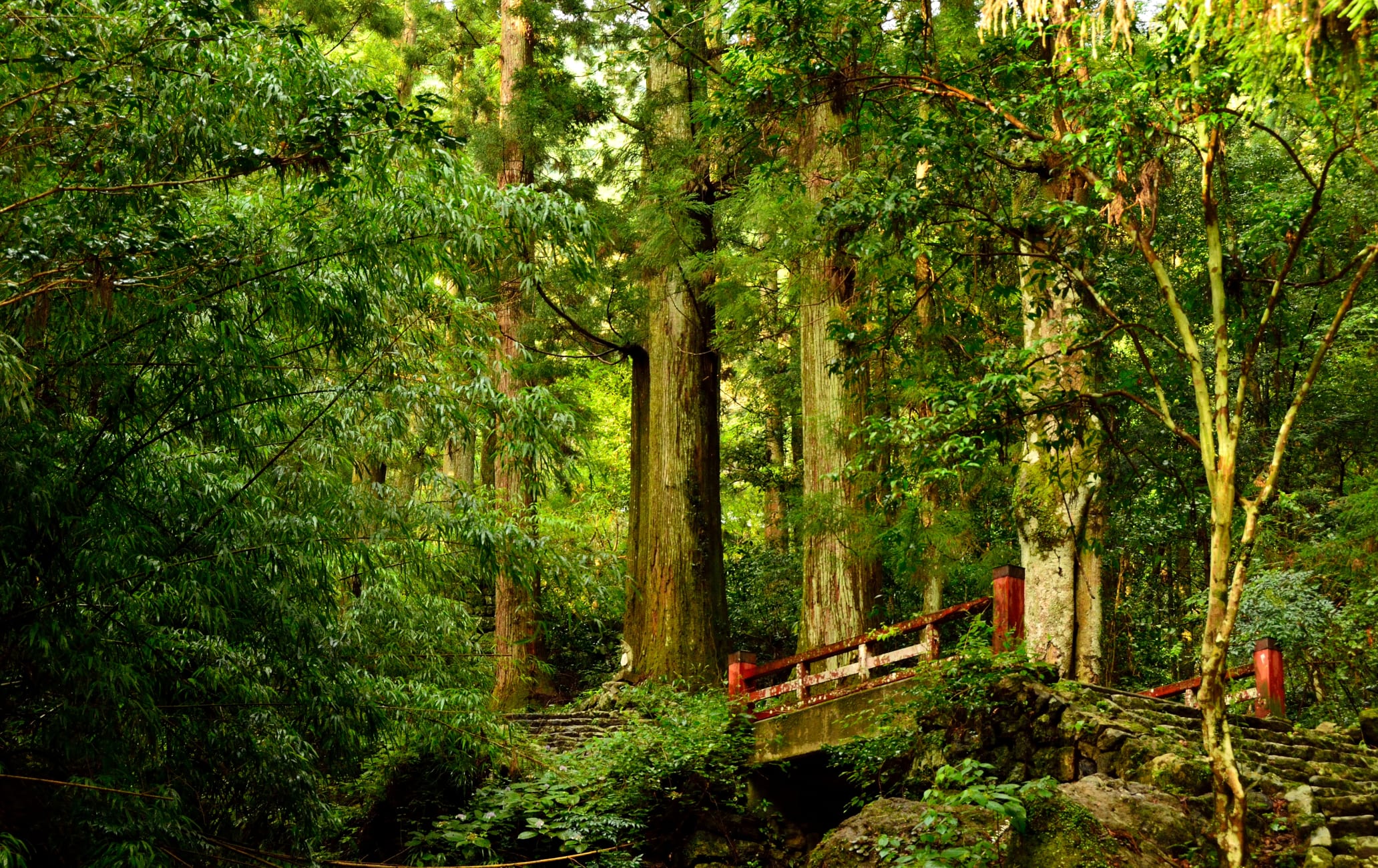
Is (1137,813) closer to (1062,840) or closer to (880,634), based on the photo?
(1062,840)

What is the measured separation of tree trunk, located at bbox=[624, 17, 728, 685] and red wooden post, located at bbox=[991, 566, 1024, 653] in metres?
4.25

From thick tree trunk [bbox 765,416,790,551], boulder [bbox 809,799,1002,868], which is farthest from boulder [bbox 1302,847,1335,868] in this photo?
thick tree trunk [bbox 765,416,790,551]

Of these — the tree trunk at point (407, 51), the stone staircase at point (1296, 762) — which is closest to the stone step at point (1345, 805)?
the stone staircase at point (1296, 762)

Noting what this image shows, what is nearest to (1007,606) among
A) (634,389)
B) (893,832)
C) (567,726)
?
(893,832)

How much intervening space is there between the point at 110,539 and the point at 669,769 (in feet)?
15.3

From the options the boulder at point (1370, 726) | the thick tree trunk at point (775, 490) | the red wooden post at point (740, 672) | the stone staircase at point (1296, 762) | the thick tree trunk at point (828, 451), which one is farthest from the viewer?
the thick tree trunk at point (775, 490)

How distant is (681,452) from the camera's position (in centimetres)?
1182

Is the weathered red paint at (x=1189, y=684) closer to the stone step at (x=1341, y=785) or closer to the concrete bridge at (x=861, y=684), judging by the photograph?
the concrete bridge at (x=861, y=684)

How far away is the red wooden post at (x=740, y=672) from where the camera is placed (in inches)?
366

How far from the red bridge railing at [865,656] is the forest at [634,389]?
A: 237 mm

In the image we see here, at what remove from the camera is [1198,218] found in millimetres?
12180

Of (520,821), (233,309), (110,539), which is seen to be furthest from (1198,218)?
(110,539)

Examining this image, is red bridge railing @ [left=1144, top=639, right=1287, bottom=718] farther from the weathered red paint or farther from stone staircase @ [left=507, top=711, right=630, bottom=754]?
stone staircase @ [left=507, top=711, right=630, bottom=754]

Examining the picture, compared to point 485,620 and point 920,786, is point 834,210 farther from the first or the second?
point 485,620
